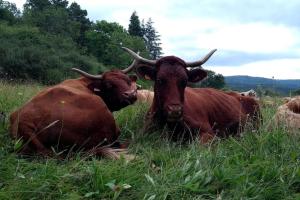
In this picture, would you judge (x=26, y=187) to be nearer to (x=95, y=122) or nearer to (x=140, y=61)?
(x=95, y=122)

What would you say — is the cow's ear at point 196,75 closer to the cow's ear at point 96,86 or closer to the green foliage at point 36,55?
the cow's ear at point 96,86

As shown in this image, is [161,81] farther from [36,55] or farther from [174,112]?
[36,55]

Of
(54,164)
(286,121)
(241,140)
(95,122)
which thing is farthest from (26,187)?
(286,121)

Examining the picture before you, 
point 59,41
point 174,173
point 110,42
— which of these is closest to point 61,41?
point 59,41

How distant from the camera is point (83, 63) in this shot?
196 feet

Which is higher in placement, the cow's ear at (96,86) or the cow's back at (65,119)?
the cow's ear at (96,86)

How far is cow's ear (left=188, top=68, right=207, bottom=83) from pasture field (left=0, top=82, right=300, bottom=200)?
2.14 metres

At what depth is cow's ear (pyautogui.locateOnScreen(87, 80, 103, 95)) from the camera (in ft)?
25.3

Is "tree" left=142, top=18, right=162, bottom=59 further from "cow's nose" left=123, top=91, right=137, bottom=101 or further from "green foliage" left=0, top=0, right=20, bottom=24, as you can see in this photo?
"cow's nose" left=123, top=91, right=137, bottom=101

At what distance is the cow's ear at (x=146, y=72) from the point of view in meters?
7.91

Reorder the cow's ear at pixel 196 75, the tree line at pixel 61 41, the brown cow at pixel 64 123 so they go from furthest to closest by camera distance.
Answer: the tree line at pixel 61 41 < the cow's ear at pixel 196 75 < the brown cow at pixel 64 123

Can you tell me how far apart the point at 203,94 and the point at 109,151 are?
10.7ft

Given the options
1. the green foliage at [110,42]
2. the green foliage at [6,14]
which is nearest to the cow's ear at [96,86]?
the green foliage at [110,42]

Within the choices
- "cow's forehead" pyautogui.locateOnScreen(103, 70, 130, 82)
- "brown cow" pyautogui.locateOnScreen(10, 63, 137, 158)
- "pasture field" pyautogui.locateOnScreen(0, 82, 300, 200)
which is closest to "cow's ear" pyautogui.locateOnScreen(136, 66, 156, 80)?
"cow's forehead" pyautogui.locateOnScreen(103, 70, 130, 82)
